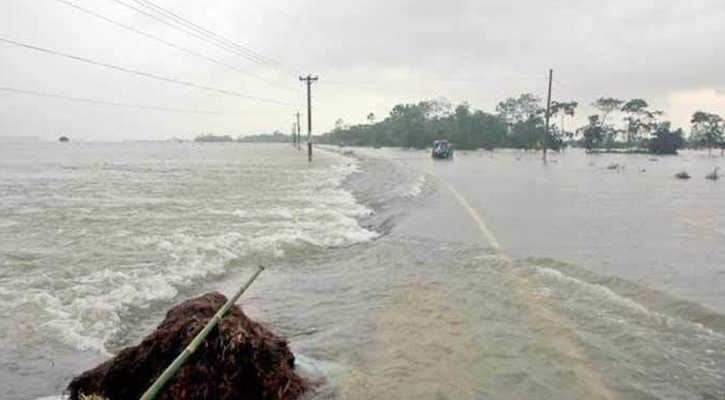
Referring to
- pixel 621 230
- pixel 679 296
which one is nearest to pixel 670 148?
pixel 621 230

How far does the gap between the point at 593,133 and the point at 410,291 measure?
341 feet

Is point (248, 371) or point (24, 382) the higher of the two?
point (248, 371)

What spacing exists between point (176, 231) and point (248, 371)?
9.08m

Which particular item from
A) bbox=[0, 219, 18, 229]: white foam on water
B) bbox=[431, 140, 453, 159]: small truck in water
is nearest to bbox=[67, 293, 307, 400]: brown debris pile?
bbox=[0, 219, 18, 229]: white foam on water

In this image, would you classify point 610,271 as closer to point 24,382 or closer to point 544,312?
point 544,312

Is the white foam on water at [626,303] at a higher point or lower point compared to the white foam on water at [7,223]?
higher

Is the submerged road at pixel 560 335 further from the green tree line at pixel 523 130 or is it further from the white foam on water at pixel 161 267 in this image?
the green tree line at pixel 523 130

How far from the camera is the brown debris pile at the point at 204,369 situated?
161 inches

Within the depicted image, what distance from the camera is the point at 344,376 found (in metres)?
4.88

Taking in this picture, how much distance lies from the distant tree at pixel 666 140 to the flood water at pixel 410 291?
273 ft

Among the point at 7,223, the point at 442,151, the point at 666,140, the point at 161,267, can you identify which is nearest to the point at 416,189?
the point at 7,223

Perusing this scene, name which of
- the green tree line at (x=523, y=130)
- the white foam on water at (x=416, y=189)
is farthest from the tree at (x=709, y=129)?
the white foam on water at (x=416, y=189)

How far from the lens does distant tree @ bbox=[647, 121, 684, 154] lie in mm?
89938

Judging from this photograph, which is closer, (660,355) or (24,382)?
(24,382)
